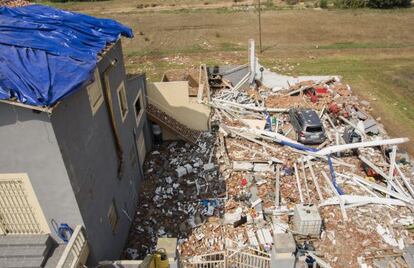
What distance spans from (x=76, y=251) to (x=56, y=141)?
3.31m

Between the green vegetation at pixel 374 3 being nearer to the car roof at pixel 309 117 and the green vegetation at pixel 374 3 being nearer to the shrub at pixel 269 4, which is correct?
the shrub at pixel 269 4

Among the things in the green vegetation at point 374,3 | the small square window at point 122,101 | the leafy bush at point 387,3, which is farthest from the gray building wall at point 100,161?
the leafy bush at point 387,3

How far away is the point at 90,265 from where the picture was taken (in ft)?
35.0

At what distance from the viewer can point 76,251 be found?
9477mm

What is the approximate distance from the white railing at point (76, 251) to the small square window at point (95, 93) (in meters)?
3.83

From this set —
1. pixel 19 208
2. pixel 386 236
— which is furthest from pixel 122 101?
pixel 386 236

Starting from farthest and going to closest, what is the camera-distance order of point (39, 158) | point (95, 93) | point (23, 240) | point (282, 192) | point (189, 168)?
point (189, 168), point (282, 192), point (95, 93), point (23, 240), point (39, 158)

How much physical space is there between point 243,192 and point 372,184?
617cm

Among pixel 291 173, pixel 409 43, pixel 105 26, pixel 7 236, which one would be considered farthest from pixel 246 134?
pixel 409 43

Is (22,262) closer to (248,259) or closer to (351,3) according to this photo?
(248,259)

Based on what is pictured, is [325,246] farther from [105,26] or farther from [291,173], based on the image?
[105,26]

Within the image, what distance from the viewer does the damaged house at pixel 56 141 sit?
8281 mm

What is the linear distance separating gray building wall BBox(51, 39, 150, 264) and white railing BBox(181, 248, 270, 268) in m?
3.03

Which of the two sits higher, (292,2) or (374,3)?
(292,2)
